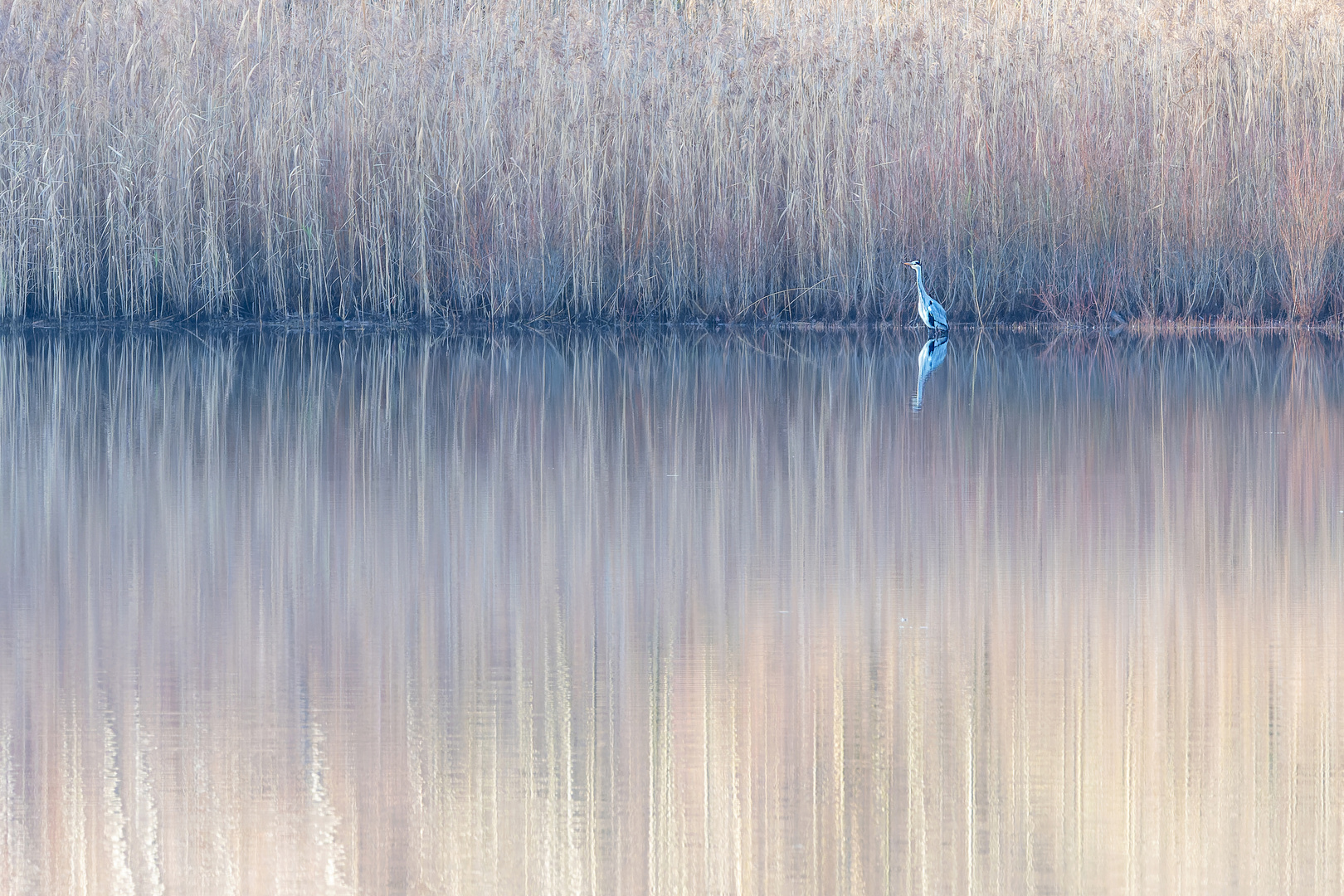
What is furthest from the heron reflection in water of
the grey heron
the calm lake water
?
the calm lake water

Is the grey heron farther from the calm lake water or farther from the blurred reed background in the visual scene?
the calm lake water

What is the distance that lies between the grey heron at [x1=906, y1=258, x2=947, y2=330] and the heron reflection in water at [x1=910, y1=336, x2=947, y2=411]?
0.27ft

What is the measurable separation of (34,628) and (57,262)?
5902mm

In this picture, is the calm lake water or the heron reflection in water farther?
the heron reflection in water

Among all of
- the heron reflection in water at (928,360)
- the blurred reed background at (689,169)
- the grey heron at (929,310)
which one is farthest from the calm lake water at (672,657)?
the blurred reed background at (689,169)

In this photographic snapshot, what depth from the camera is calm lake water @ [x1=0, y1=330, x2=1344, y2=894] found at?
2.35 m

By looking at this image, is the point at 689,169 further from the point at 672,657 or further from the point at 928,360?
the point at 672,657

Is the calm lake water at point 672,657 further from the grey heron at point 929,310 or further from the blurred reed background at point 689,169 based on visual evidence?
the blurred reed background at point 689,169

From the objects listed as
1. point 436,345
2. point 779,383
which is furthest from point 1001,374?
point 436,345

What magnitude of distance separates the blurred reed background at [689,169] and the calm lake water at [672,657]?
128 inches

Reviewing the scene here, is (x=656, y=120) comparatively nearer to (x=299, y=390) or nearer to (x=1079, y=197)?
(x=1079, y=197)

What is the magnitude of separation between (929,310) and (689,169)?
4.53 feet

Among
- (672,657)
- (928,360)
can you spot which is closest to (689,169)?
(928,360)

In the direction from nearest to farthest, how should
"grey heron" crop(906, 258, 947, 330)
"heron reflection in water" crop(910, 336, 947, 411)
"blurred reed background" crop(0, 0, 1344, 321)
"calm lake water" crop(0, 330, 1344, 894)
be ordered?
"calm lake water" crop(0, 330, 1344, 894), "heron reflection in water" crop(910, 336, 947, 411), "grey heron" crop(906, 258, 947, 330), "blurred reed background" crop(0, 0, 1344, 321)
